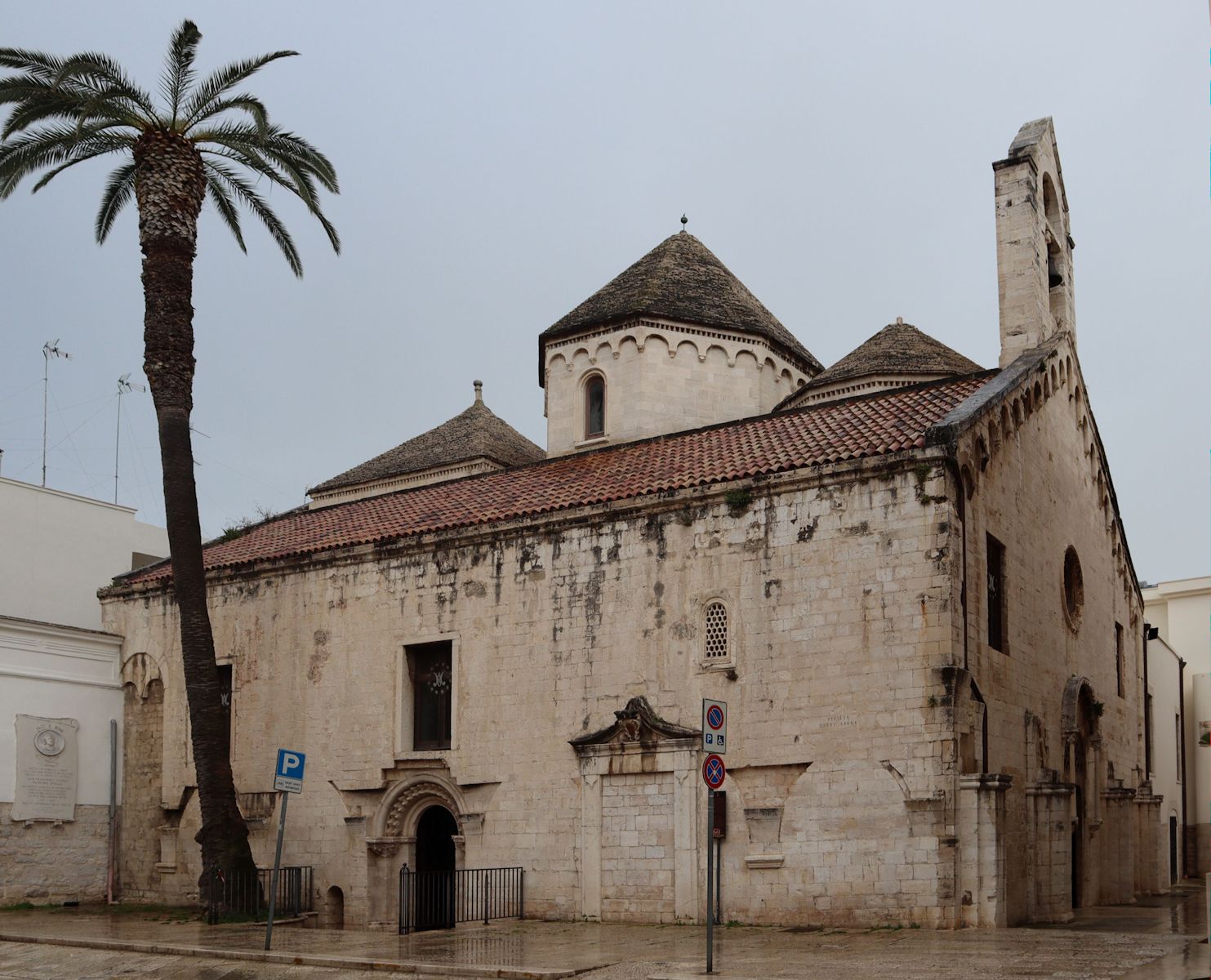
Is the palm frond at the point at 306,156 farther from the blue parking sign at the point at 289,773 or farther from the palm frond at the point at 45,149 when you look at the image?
the blue parking sign at the point at 289,773

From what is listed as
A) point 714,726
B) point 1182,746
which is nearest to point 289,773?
point 714,726

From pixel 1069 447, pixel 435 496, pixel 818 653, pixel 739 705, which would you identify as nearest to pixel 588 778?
pixel 739 705

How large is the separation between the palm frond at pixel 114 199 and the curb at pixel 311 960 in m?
13.6

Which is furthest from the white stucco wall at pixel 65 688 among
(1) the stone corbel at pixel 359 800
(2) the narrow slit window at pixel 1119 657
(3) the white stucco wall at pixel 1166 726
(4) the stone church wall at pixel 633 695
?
(3) the white stucco wall at pixel 1166 726

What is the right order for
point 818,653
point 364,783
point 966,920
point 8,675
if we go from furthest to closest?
point 8,675
point 364,783
point 818,653
point 966,920

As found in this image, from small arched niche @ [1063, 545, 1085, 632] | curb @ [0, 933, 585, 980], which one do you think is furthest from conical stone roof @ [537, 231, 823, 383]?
curb @ [0, 933, 585, 980]

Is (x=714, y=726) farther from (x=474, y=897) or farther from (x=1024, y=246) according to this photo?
(x=1024, y=246)

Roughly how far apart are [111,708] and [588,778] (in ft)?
40.2

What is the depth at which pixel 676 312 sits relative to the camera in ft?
102

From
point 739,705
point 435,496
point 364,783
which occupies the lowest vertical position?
point 364,783

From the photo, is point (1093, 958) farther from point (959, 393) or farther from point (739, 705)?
point (959, 393)

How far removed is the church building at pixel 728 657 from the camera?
1903 centimetres

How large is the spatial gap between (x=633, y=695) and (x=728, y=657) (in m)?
1.82

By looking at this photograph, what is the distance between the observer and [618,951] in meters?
16.8
